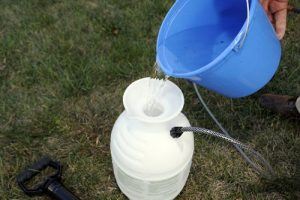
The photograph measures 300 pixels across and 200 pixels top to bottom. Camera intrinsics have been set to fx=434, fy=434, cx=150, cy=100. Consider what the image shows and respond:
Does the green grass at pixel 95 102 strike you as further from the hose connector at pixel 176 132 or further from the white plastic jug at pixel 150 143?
the hose connector at pixel 176 132

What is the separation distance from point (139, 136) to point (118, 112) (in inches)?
22.5

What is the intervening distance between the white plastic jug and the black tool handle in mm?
238

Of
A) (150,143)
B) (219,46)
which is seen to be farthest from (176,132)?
(219,46)

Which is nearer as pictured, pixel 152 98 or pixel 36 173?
pixel 152 98

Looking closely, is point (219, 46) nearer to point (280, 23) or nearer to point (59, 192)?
point (280, 23)

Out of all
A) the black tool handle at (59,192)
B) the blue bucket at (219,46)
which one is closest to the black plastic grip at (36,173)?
the black tool handle at (59,192)

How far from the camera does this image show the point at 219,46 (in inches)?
58.2

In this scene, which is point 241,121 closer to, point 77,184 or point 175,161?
point 175,161

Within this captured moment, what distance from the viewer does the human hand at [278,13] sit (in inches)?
65.2

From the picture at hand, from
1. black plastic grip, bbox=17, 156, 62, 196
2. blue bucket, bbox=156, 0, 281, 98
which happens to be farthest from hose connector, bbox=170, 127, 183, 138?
black plastic grip, bbox=17, 156, 62, 196

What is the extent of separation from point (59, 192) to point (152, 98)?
0.51m

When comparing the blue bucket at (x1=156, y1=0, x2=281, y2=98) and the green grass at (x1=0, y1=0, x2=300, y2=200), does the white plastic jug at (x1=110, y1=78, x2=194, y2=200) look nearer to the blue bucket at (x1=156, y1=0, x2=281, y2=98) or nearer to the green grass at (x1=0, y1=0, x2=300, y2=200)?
the blue bucket at (x1=156, y1=0, x2=281, y2=98)

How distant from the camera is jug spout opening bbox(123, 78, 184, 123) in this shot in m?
1.37

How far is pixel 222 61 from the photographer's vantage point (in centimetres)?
123
